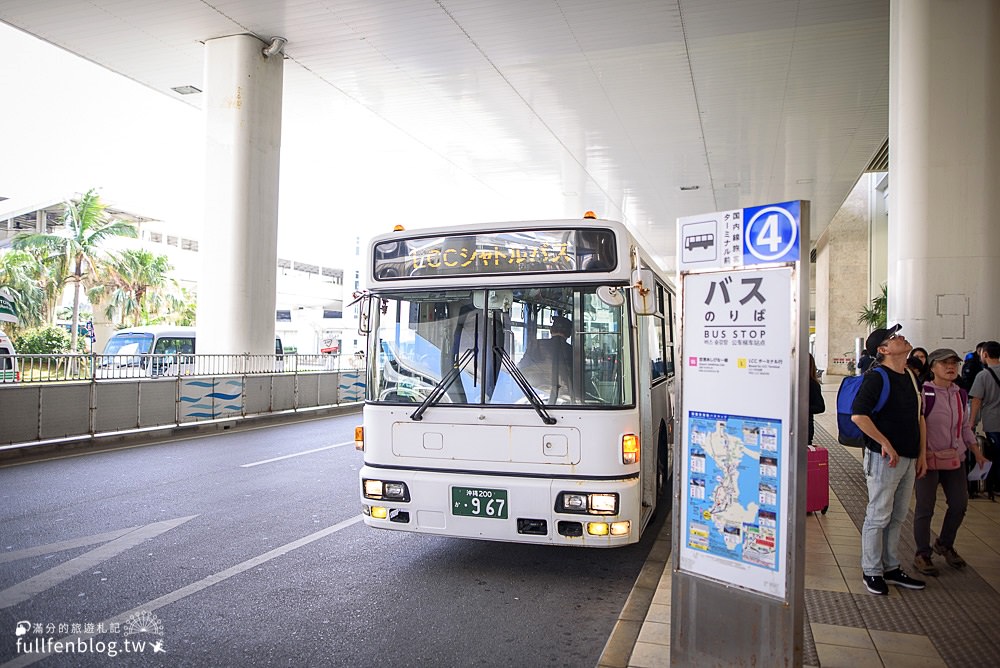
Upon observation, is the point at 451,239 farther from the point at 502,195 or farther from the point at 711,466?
the point at 502,195

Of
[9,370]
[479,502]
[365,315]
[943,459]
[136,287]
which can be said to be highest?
[136,287]

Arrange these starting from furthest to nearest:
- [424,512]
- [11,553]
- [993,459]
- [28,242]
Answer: [28,242], [993,459], [11,553], [424,512]

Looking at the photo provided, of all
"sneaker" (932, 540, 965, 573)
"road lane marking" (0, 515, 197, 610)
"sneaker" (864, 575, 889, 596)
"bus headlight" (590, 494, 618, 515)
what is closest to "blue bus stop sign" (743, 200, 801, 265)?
"bus headlight" (590, 494, 618, 515)

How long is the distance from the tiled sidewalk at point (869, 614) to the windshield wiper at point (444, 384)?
2138 millimetres

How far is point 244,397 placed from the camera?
665 inches

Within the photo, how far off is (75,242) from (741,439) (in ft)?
117

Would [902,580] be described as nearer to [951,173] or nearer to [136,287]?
[951,173]

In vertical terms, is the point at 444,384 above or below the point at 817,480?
above

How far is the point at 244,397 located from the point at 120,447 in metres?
4.23

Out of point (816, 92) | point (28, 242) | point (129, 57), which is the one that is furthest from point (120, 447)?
point (28, 242)

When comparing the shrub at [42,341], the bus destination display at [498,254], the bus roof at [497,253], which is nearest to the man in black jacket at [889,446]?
the bus roof at [497,253]

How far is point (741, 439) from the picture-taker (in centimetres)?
371

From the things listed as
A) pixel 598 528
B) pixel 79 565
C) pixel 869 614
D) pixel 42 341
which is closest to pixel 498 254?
pixel 598 528

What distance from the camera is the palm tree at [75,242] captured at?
1254 inches
